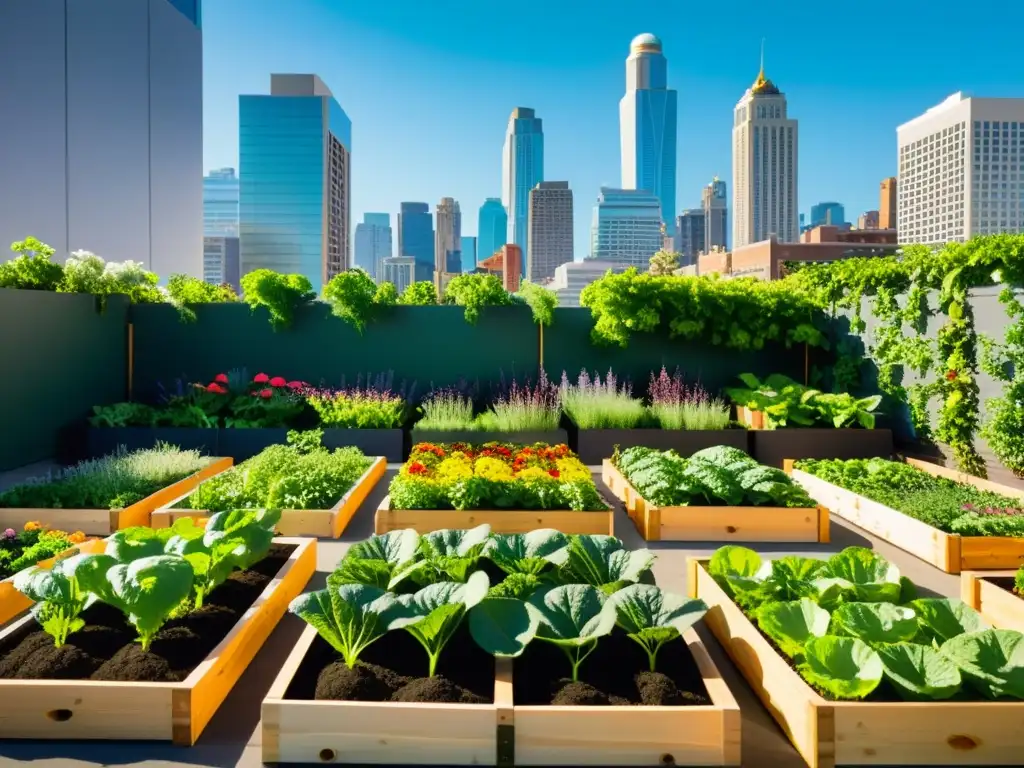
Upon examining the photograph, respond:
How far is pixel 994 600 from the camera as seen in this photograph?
328cm

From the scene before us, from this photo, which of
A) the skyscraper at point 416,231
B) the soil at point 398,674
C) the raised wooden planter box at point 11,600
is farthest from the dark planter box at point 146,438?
the skyscraper at point 416,231

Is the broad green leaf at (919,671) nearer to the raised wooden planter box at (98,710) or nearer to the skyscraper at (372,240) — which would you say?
the raised wooden planter box at (98,710)

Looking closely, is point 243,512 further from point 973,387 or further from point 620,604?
point 973,387

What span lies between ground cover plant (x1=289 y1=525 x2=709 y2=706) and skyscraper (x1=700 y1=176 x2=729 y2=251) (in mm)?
138339

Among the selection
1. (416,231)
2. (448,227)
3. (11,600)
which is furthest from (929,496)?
(416,231)

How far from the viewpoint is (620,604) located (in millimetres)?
2691

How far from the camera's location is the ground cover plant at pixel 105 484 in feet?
16.0

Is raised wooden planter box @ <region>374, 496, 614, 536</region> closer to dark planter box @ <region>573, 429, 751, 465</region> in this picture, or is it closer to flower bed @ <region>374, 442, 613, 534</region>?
flower bed @ <region>374, 442, 613, 534</region>

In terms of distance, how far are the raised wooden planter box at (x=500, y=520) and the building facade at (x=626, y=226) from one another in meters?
132

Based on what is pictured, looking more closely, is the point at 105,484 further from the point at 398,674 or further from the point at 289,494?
the point at 398,674

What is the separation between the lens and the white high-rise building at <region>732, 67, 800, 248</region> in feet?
544

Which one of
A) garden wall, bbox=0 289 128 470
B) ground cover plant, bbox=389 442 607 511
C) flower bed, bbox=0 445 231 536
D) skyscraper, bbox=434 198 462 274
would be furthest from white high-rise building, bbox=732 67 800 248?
flower bed, bbox=0 445 231 536

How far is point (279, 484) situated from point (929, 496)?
4042mm

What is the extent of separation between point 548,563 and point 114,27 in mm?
16895
